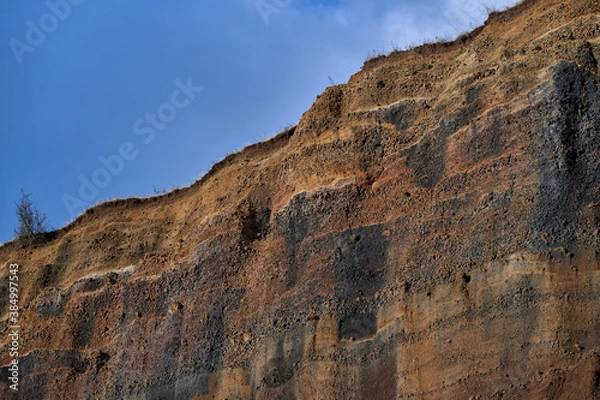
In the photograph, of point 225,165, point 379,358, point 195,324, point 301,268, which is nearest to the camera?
point 379,358

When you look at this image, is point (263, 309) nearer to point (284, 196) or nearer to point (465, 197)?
point (284, 196)

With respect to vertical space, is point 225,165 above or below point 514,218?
above

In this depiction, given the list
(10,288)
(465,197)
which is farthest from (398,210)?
(10,288)

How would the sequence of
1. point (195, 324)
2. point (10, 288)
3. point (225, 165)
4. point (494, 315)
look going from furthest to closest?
point (10, 288) < point (225, 165) < point (195, 324) < point (494, 315)

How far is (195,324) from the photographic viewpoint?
2550 centimetres

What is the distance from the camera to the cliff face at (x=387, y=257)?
1889 centimetres

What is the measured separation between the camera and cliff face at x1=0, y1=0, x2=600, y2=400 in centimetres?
1889

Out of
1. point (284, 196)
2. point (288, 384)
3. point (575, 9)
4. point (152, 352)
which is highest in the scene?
point (575, 9)

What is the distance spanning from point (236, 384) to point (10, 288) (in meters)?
13.5

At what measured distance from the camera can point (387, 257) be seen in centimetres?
2222
